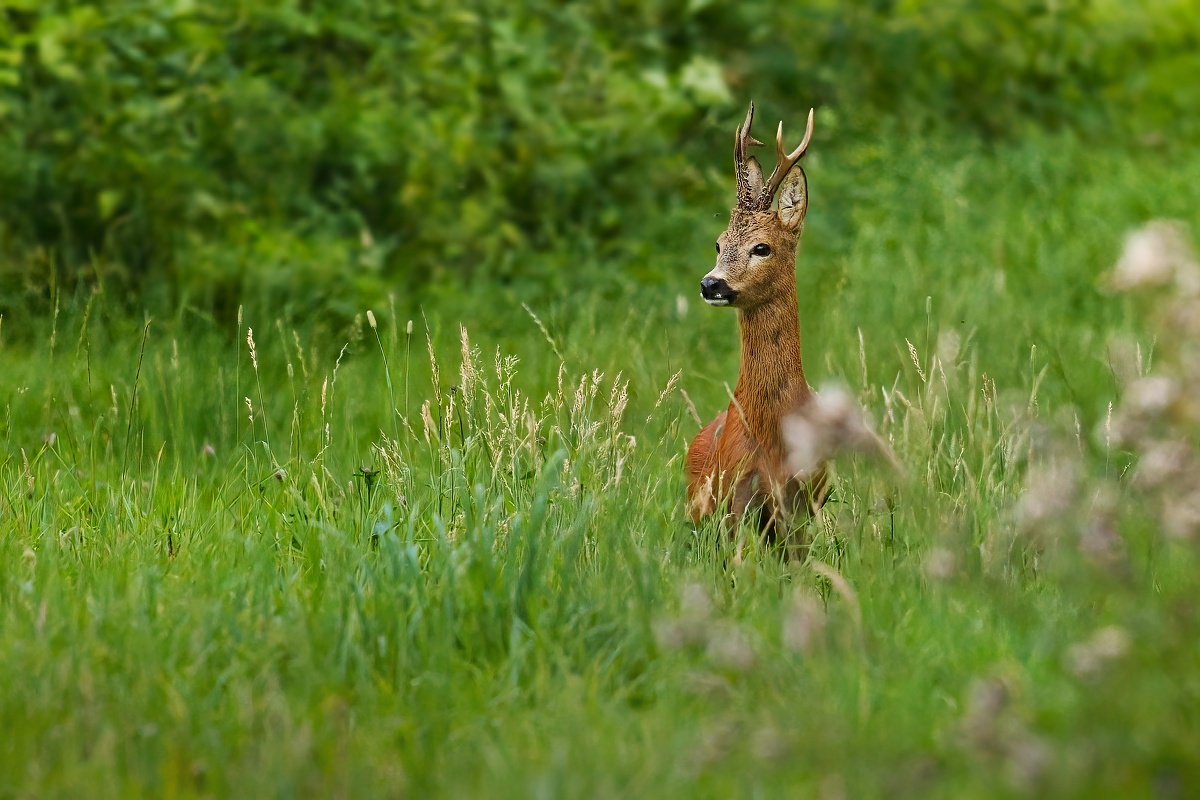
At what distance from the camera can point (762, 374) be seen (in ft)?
15.0

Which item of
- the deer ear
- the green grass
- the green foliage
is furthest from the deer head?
the green foliage

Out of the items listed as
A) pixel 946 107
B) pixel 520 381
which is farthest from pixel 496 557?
pixel 946 107

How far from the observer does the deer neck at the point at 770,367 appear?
179 inches

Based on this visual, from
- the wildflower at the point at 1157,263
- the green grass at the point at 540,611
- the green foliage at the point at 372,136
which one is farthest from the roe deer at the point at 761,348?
the green foliage at the point at 372,136

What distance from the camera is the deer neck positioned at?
4.55 m

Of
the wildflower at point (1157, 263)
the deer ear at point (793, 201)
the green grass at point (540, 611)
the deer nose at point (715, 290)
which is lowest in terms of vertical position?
the green grass at point (540, 611)

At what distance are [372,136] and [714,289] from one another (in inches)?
147

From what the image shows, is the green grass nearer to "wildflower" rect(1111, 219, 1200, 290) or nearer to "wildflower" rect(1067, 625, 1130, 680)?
"wildflower" rect(1067, 625, 1130, 680)

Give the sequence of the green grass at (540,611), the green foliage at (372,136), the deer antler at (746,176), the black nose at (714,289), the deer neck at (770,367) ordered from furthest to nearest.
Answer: the green foliage at (372,136)
the deer antler at (746,176)
the deer neck at (770,367)
the black nose at (714,289)
the green grass at (540,611)

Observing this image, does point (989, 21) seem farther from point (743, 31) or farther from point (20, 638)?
point (20, 638)

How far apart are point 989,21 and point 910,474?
24.6 ft

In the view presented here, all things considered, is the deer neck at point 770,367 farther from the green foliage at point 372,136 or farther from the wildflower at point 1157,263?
the green foliage at point 372,136

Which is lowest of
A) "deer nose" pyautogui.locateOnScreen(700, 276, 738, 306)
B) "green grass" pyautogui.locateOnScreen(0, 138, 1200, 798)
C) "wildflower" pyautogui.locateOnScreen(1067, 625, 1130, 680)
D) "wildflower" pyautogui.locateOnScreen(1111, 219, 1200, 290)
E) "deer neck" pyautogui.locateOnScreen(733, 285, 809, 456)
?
"green grass" pyautogui.locateOnScreen(0, 138, 1200, 798)

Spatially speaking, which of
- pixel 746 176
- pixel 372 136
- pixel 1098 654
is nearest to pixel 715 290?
pixel 746 176
